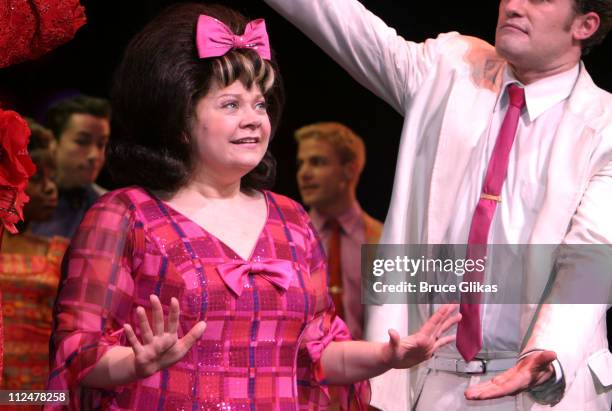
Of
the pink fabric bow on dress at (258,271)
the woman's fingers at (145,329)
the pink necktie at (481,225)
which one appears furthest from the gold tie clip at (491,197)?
the woman's fingers at (145,329)

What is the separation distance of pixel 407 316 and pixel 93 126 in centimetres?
192

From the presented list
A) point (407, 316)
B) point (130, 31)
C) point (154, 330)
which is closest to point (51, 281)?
point (130, 31)

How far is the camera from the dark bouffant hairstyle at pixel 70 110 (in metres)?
4.48

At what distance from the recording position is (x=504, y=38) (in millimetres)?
3104

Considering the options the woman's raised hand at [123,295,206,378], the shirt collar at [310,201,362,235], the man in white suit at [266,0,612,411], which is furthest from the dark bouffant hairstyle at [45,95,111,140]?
the woman's raised hand at [123,295,206,378]

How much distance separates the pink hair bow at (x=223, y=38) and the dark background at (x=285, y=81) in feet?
3.54

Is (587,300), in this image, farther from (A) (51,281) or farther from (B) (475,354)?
(A) (51,281)

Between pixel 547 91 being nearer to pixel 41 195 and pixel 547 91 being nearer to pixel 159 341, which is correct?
pixel 159 341

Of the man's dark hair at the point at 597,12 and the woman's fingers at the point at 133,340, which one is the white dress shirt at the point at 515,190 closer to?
the man's dark hair at the point at 597,12

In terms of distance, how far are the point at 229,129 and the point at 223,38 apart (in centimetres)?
22

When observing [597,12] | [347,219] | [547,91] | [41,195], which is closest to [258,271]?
[547,91]

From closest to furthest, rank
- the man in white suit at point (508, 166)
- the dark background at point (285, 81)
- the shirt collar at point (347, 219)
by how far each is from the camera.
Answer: the man in white suit at point (508, 166)
the dark background at point (285, 81)
the shirt collar at point (347, 219)

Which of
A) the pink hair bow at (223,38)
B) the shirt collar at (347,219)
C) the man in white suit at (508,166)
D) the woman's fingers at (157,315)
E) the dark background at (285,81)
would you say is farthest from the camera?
the shirt collar at (347,219)

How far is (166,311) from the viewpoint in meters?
2.62
